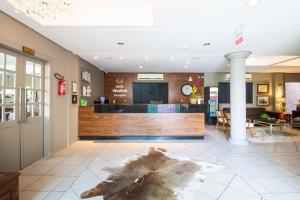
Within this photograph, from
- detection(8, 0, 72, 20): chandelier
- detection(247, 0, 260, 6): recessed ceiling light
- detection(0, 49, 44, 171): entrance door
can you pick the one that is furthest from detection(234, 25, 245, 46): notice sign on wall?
detection(0, 49, 44, 171): entrance door

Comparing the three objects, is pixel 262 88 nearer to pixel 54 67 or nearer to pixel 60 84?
pixel 60 84

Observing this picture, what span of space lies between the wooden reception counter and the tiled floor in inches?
15.5

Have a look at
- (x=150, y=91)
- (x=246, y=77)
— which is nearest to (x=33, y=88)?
(x=150, y=91)

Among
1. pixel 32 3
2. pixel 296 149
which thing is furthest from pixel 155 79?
pixel 32 3

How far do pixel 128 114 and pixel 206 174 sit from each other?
334 centimetres

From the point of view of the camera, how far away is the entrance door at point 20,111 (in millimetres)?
3109

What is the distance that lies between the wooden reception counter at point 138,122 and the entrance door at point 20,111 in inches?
74.3

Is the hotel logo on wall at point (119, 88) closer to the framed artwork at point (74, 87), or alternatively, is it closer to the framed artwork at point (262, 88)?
the framed artwork at point (74, 87)

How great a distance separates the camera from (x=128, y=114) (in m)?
6.02

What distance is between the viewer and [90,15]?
3445 mm

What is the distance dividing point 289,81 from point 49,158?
36.4 feet

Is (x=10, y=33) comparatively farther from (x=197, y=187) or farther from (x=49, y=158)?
(x=197, y=187)

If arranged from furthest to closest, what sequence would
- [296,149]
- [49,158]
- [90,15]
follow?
[296,149] → [49,158] → [90,15]

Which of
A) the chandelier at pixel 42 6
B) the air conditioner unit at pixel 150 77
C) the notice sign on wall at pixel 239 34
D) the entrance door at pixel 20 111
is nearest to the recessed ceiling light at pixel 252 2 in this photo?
the notice sign on wall at pixel 239 34
